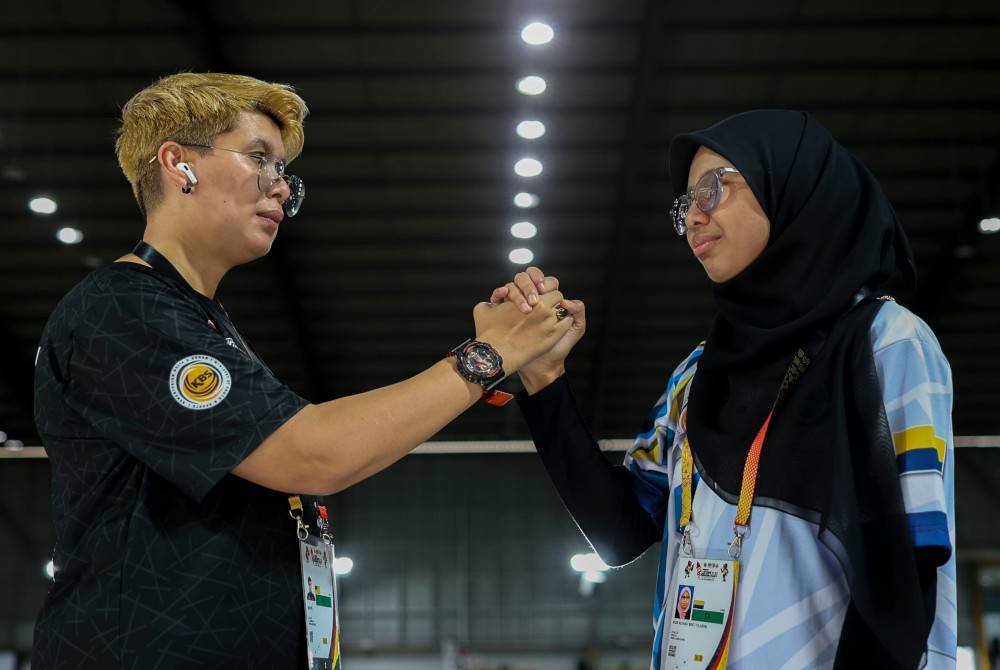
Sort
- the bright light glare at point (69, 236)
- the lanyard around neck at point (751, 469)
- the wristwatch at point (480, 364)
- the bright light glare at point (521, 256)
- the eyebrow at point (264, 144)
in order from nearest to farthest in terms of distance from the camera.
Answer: the lanyard around neck at point (751, 469), the wristwatch at point (480, 364), the eyebrow at point (264, 144), the bright light glare at point (69, 236), the bright light glare at point (521, 256)

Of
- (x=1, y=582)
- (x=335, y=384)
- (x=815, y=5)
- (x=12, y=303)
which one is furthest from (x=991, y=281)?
(x=1, y=582)

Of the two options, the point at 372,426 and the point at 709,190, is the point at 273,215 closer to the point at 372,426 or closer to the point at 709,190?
the point at 372,426

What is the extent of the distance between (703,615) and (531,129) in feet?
44.5

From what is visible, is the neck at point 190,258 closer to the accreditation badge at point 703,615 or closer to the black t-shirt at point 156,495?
the black t-shirt at point 156,495

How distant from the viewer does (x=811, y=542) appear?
1.92 m

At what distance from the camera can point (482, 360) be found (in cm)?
214

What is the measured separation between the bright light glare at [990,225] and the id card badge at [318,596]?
16.6 m

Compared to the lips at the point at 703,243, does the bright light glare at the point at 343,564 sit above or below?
above

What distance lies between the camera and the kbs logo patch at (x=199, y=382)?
6.09 feet

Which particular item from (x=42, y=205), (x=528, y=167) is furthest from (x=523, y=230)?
(x=42, y=205)

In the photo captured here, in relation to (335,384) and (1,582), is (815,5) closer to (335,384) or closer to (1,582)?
(335,384)

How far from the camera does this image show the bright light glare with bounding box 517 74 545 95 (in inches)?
550

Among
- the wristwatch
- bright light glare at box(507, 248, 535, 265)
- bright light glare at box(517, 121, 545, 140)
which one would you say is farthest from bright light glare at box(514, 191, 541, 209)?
the wristwatch

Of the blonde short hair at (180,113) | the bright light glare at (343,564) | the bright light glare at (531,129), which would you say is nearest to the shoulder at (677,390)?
the blonde short hair at (180,113)
